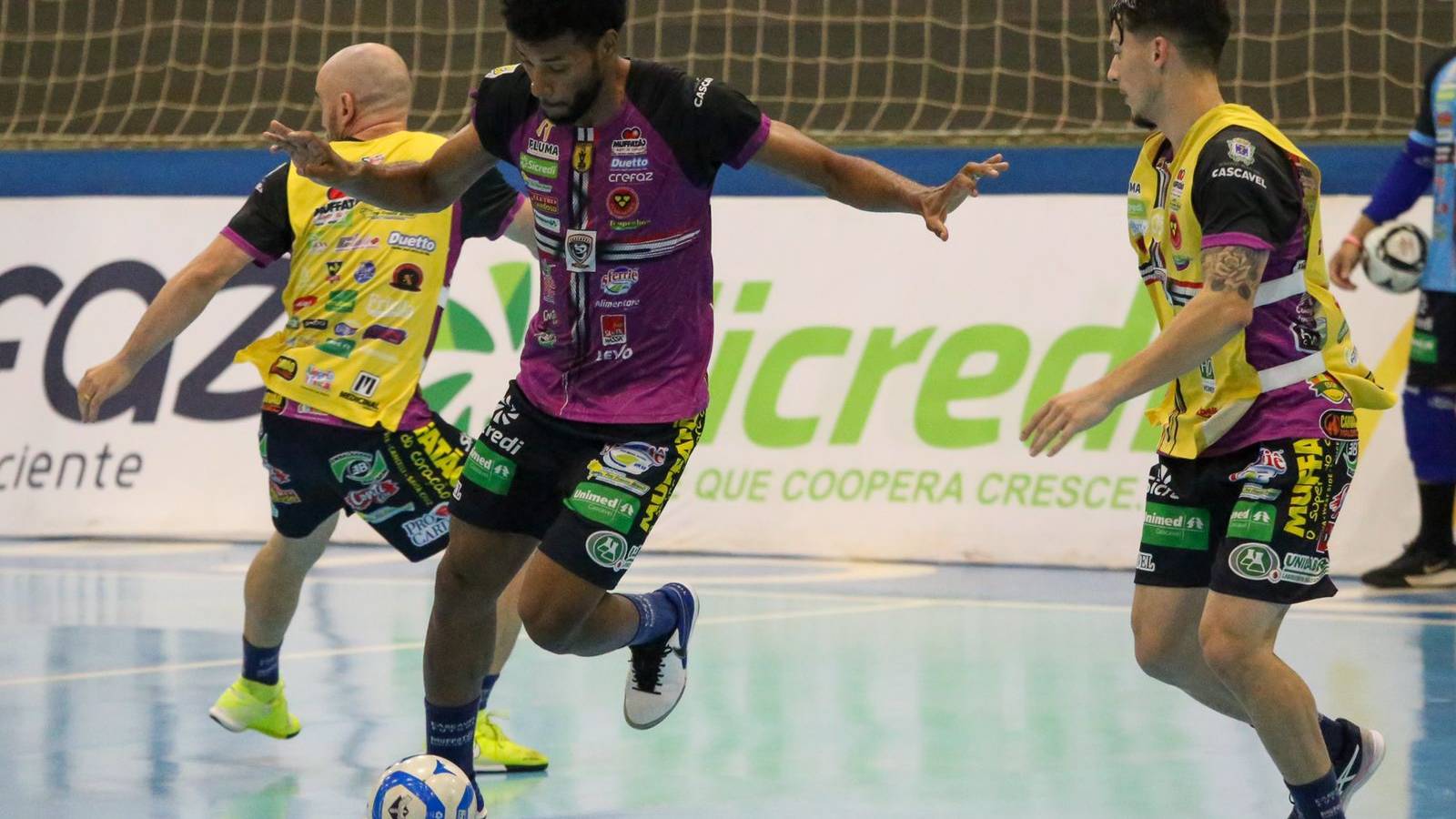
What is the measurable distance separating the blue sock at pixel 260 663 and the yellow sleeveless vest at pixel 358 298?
2.40 feet

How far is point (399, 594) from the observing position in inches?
353

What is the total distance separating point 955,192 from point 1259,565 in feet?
3.33

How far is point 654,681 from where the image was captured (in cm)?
537

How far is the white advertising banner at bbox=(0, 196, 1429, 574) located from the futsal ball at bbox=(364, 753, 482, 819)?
5.39 metres

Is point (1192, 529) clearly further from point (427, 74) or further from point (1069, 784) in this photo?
point (427, 74)

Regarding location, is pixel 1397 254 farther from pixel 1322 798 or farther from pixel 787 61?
pixel 1322 798

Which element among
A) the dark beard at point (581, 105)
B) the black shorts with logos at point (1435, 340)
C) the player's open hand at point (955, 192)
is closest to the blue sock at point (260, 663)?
the dark beard at point (581, 105)

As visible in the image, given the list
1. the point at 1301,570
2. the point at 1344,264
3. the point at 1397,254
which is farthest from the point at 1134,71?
the point at 1397,254

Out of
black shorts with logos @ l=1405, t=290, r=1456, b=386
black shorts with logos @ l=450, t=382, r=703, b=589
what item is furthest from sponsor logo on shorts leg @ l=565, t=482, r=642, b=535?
black shorts with logos @ l=1405, t=290, r=1456, b=386

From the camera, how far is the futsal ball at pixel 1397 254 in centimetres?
869

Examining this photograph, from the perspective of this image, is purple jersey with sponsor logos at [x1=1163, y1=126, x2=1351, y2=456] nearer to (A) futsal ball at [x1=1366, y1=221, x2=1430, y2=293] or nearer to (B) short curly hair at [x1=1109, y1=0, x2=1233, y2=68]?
(B) short curly hair at [x1=1109, y1=0, x2=1233, y2=68]

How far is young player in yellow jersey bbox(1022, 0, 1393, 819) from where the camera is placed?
427cm

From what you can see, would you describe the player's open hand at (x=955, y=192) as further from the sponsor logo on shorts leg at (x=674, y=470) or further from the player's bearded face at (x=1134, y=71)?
the sponsor logo on shorts leg at (x=674, y=470)

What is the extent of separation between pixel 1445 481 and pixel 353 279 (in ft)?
16.6
